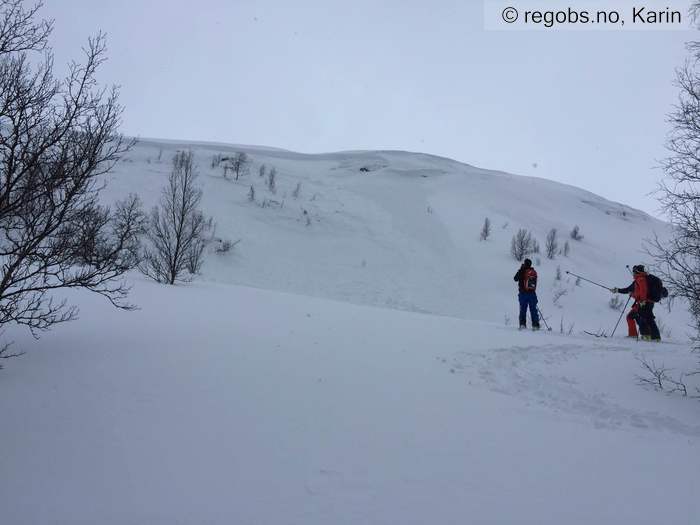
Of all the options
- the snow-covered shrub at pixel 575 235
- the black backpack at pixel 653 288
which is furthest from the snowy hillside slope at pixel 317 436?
the snow-covered shrub at pixel 575 235

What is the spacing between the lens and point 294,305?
924cm

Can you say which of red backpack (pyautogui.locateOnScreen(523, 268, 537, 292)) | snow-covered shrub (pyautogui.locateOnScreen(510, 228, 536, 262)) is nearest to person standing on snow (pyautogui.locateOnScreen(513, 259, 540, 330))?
red backpack (pyautogui.locateOnScreen(523, 268, 537, 292))

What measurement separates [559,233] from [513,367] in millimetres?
21908

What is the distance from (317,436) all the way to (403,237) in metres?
19.6

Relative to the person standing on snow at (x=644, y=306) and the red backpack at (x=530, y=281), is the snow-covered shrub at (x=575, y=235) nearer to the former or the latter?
the person standing on snow at (x=644, y=306)

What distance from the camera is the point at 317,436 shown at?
3.21m

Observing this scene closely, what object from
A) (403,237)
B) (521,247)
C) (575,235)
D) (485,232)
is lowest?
(521,247)

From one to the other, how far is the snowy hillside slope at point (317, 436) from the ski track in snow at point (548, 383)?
4cm

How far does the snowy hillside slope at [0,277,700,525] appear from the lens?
2457 millimetres

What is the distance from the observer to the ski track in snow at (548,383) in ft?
13.7

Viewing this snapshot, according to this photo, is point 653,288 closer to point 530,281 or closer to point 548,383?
point 530,281

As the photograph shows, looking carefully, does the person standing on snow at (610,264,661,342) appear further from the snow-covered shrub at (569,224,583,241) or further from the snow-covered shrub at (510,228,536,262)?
the snow-covered shrub at (569,224,583,241)

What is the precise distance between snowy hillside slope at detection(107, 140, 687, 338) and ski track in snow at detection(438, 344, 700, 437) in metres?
7.35

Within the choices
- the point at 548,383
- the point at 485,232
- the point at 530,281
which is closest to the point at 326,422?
the point at 548,383
